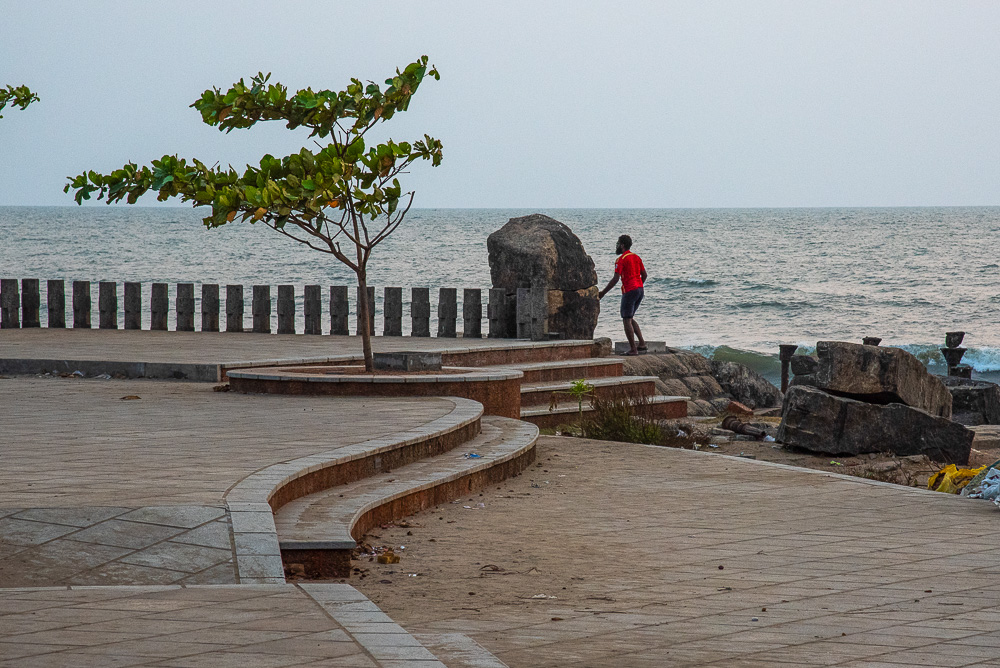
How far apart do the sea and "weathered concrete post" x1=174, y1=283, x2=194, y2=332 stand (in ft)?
57.4

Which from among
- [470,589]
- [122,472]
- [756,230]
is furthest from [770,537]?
[756,230]

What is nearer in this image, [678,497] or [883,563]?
[883,563]

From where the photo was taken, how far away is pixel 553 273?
16297 mm

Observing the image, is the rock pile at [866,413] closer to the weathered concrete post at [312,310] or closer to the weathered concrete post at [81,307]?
the weathered concrete post at [312,310]

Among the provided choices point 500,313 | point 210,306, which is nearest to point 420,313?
point 500,313

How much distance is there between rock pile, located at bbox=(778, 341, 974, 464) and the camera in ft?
38.8

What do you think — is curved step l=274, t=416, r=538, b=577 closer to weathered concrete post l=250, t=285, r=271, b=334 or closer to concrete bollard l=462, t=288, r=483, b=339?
concrete bollard l=462, t=288, r=483, b=339

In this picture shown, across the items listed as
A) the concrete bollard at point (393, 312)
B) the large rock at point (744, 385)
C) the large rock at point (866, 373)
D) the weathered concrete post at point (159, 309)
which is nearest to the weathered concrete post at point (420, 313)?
the concrete bollard at point (393, 312)

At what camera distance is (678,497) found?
27.1 ft

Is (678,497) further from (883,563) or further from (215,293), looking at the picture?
(215,293)

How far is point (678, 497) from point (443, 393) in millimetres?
2979

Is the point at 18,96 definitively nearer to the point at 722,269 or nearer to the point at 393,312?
the point at 393,312

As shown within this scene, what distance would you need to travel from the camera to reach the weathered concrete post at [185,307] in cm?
1762

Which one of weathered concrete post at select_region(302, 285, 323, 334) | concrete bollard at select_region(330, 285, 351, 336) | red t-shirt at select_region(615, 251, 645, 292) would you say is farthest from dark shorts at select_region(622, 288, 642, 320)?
weathered concrete post at select_region(302, 285, 323, 334)
